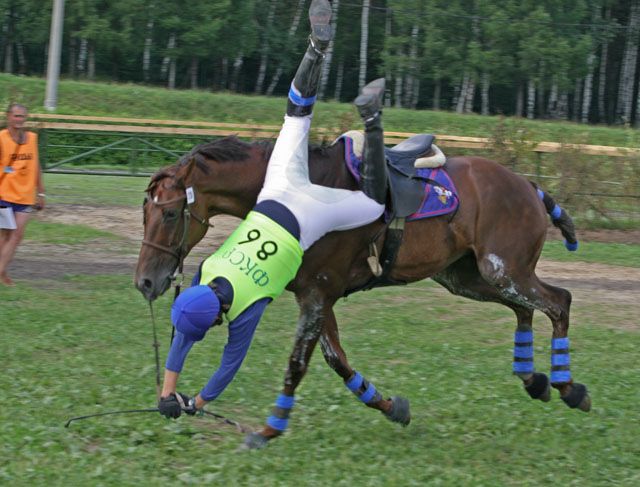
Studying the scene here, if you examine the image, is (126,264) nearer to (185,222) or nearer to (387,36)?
(185,222)

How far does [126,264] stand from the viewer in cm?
1306

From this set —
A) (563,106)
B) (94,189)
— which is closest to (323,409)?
(94,189)

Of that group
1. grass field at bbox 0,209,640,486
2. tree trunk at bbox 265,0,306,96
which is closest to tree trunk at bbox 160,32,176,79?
tree trunk at bbox 265,0,306,96

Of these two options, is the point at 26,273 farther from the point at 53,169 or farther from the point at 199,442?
the point at 53,169

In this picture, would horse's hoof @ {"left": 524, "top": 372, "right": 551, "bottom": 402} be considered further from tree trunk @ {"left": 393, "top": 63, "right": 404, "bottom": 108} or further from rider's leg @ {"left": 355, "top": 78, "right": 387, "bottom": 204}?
tree trunk @ {"left": 393, "top": 63, "right": 404, "bottom": 108}

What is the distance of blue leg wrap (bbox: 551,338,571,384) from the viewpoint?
711 cm

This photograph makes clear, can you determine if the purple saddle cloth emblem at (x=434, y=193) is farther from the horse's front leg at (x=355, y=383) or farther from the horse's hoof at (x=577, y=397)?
the horse's hoof at (x=577, y=397)

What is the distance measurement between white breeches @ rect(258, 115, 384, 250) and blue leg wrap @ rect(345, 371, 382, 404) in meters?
1.03

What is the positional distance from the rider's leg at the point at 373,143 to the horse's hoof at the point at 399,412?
1313mm

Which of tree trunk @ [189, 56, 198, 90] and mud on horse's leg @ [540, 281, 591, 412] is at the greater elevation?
tree trunk @ [189, 56, 198, 90]

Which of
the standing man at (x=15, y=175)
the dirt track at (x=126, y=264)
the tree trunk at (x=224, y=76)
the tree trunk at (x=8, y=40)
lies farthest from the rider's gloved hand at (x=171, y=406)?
the tree trunk at (x=224, y=76)

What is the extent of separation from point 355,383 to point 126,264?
693cm

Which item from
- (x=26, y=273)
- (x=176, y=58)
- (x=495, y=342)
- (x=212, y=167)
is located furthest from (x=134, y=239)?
(x=176, y=58)

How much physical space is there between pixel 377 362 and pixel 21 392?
2962mm
